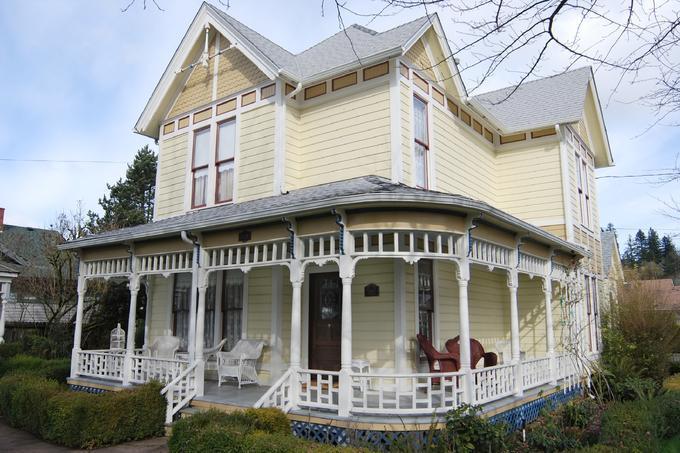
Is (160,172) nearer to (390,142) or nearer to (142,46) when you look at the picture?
(390,142)

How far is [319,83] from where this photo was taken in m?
12.1

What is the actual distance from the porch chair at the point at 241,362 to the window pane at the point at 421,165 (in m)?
4.77

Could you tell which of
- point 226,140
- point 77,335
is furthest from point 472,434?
point 77,335

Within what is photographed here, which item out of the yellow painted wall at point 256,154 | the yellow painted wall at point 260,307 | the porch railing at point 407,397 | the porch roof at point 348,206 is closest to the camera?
the porch railing at point 407,397

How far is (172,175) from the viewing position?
14414 mm

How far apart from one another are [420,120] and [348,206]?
4565 millimetres

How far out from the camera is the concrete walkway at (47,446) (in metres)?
8.32

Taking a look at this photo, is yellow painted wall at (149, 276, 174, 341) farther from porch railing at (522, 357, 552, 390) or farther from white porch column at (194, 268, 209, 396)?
porch railing at (522, 357, 552, 390)

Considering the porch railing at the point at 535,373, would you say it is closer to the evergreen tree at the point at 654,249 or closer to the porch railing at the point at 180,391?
the porch railing at the point at 180,391

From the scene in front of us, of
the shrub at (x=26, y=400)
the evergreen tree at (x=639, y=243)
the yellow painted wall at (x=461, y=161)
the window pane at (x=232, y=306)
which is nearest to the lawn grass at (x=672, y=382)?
the yellow painted wall at (x=461, y=161)

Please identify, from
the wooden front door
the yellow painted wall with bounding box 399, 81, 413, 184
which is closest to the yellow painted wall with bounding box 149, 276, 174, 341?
the wooden front door

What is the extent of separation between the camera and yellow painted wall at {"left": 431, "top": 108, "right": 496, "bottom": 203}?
12156 millimetres

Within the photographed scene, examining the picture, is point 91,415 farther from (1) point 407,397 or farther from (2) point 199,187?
(2) point 199,187

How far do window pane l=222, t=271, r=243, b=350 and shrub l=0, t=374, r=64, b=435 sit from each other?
3457 millimetres
